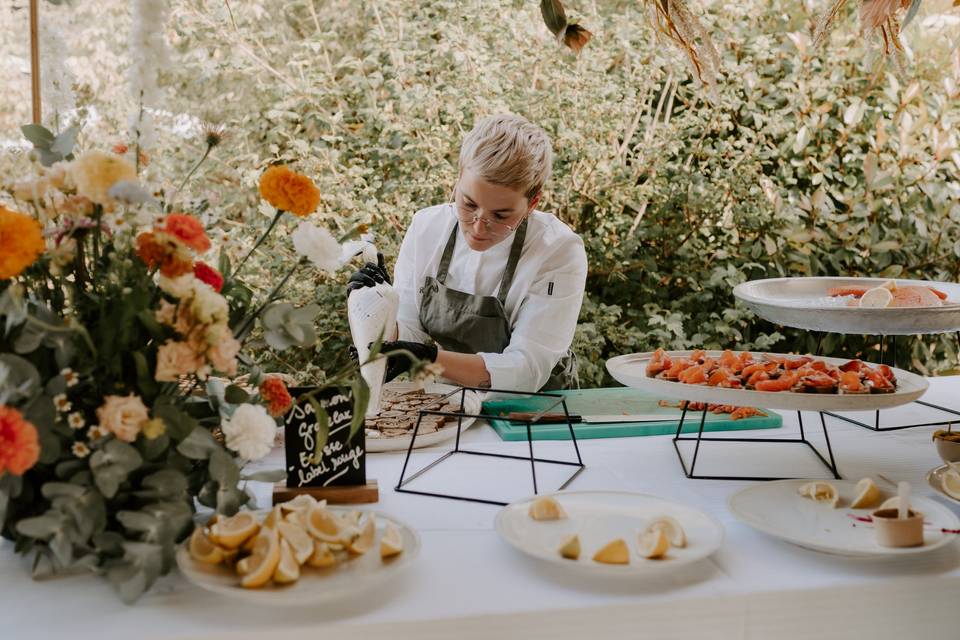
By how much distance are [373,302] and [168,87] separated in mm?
3195

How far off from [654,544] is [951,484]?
1.59ft

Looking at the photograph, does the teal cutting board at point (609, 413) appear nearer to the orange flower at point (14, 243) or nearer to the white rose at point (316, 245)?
the white rose at point (316, 245)

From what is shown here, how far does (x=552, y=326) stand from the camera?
6.87 feet

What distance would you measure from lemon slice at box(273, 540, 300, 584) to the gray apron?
1.34 metres

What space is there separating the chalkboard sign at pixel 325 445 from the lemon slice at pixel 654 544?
372mm

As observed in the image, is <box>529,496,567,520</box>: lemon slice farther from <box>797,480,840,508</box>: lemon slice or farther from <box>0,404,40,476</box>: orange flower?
<box>0,404,40,476</box>: orange flower

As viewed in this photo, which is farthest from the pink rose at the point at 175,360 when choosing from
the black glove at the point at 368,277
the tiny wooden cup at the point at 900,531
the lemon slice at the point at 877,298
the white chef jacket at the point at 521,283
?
the lemon slice at the point at 877,298

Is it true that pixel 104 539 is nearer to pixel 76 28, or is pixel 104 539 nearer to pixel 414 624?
pixel 414 624

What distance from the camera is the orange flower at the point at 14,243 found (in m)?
0.78

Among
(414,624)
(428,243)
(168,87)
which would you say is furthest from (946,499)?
(168,87)

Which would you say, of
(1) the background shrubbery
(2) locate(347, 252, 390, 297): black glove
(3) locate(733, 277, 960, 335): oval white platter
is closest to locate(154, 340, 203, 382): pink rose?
(2) locate(347, 252, 390, 297): black glove

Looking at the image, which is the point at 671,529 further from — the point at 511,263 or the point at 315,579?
the point at 511,263

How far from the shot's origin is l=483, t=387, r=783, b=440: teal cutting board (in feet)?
4.82

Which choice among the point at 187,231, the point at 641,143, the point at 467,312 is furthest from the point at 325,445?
the point at 641,143
